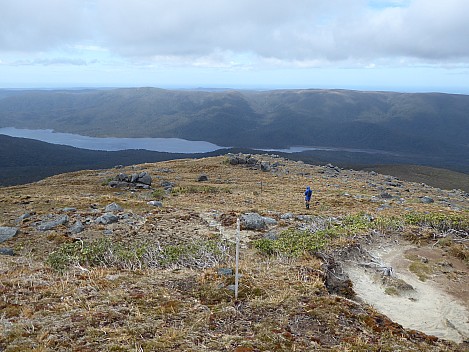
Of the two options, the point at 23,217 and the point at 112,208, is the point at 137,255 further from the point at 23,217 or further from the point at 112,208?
the point at 23,217

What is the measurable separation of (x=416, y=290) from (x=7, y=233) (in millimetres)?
19474

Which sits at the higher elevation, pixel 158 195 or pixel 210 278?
pixel 210 278

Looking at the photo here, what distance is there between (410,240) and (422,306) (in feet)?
23.7

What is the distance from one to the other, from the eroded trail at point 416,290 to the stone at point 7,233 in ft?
54.6

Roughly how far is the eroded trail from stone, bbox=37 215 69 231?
15.8 m

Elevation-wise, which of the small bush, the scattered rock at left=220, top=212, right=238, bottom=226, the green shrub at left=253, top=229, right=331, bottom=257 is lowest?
the small bush

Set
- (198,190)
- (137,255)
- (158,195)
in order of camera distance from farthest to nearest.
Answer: (198,190), (158,195), (137,255)

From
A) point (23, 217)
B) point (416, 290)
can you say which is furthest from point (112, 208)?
point (416, 290)

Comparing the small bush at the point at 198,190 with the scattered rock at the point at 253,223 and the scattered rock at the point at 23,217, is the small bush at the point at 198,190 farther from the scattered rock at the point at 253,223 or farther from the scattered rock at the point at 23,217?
the scattered rock at the point at 253,223

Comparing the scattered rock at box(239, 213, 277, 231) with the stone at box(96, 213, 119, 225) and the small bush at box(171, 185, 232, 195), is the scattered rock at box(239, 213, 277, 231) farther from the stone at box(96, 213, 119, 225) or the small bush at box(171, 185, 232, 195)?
the small bush at box(171, 185, 232, 195)

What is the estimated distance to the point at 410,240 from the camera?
18.8m

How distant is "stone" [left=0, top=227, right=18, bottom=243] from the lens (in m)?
18.0

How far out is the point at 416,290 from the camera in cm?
1335

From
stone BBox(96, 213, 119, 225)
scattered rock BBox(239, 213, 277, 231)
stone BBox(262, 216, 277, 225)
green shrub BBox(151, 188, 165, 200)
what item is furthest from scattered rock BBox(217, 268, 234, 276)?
green shrub BBox(151, 188, 165, 200)
